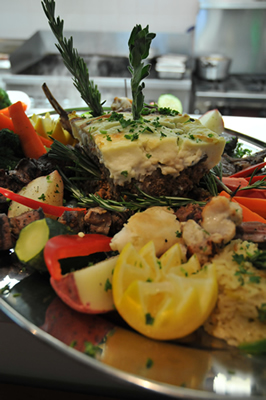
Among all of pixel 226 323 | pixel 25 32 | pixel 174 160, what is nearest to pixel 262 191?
pixel 174 160

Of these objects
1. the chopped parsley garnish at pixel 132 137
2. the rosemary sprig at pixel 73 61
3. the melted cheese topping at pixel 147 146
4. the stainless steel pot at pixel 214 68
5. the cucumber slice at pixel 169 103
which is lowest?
the stainless steel pot at pixel 214 68

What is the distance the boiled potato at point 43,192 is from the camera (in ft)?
4.47

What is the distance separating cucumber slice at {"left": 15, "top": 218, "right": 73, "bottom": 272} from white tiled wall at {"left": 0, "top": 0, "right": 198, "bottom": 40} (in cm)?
524

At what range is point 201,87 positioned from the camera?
15.8ft

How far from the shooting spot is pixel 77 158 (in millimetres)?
1552

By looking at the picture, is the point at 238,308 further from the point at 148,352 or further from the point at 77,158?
the point at 77,158

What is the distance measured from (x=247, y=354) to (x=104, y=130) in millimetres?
992

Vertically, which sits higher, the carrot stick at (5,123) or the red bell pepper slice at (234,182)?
the carrot stick at (5,123)

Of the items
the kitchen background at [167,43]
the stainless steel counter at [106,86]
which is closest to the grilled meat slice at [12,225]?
the stainless steel counter at [106,86]

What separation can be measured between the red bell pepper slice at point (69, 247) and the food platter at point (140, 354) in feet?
0.32

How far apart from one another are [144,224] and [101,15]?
5338mm

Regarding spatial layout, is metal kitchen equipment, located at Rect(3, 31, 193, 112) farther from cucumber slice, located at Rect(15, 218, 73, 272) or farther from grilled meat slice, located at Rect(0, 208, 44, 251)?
cucumber slice, located at Rect(15, 218, 73, 272)

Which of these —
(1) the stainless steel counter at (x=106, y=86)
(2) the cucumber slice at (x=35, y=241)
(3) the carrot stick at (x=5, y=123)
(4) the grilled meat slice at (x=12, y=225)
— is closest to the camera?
(2) the cucumber slice at (x=35, y=241)

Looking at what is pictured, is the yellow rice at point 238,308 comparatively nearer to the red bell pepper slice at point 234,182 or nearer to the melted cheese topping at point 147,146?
the melted cheese topping at point 147,146
